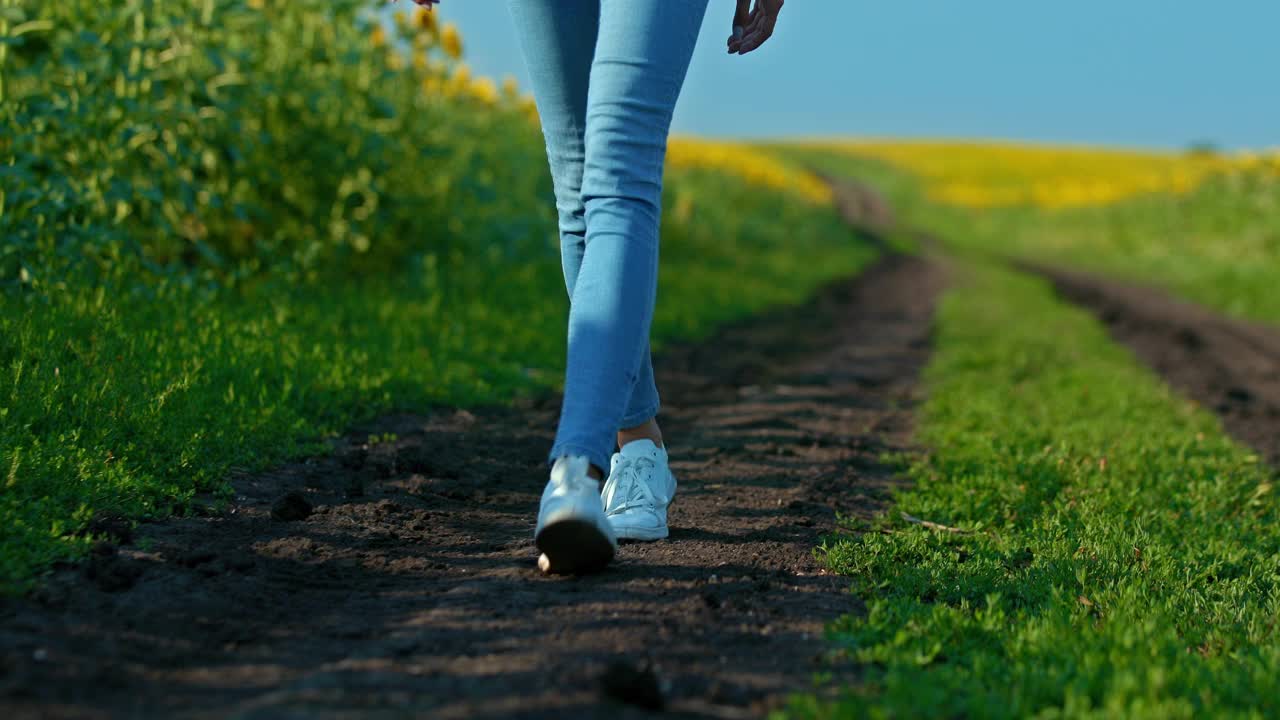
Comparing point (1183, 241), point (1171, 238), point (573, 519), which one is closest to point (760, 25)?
point (573, 519)

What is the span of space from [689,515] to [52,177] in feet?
11.6

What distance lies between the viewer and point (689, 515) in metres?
3.37

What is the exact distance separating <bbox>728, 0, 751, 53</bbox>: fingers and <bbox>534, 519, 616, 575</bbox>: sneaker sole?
4.51ft

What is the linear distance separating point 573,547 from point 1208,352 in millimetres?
7867

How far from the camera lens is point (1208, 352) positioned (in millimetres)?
8703

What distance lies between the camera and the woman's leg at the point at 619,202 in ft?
8.13

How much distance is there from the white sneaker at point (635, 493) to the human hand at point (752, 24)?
1104 millimetres

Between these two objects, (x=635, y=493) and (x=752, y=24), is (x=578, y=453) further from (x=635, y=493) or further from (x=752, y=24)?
(x=752, y=24)

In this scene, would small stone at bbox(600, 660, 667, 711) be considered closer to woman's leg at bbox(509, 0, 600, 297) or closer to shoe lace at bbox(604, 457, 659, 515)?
shoe lace at bbox(604, 457, 659, 515)

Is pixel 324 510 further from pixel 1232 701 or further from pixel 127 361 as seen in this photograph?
pixel 1232 701

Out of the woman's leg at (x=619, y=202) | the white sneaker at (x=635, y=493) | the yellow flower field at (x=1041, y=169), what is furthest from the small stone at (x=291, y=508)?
the yellow flower field at (x=1041, y=169)

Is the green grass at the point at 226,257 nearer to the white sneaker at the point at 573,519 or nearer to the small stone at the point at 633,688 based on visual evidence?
the white sneaker at the point at 573,519

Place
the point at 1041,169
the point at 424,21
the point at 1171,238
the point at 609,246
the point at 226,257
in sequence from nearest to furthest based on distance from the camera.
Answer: the point at 609,246 < the point at 226,257 < the point at 424,21 < the point at 1171,238 < the point at 1041,169

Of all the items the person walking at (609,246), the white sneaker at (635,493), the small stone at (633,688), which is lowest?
the small stone at (633,688)
